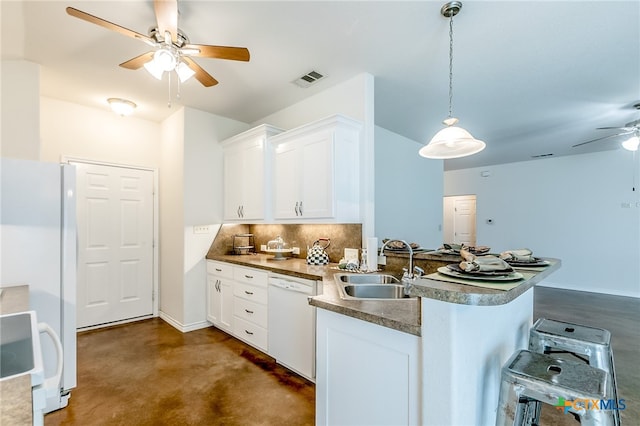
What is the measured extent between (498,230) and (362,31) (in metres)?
6.58

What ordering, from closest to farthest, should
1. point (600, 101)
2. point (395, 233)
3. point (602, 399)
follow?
1. point (602, 399)
2. point (600, 101)
3. point (395, 233)

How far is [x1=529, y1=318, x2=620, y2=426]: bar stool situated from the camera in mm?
1620

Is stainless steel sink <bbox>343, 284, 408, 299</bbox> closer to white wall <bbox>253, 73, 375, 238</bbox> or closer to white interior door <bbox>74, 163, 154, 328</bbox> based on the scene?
white wall <bbox>253, 73, 375, 238</bbox>

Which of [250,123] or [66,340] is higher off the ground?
[250,123]

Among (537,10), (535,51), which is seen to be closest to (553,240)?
(535,51)

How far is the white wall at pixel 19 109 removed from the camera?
258 cm

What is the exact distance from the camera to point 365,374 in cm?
141

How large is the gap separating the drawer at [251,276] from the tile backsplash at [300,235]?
28.9 inches

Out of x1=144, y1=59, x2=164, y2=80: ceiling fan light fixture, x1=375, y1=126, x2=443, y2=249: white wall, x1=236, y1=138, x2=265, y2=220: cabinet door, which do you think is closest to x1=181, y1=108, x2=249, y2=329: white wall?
x1=236, y1=138, x2=265, y2=220: cabinet door

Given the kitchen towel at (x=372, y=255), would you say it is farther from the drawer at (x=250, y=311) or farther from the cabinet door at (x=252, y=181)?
the cabinet door at (x=252, y=181)

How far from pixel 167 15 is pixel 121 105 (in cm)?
225

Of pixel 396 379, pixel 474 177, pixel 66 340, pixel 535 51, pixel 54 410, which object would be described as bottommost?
pixel 54 410

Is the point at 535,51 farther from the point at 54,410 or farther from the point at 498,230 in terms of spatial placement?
the point at 498,230

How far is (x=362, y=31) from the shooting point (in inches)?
88.0
